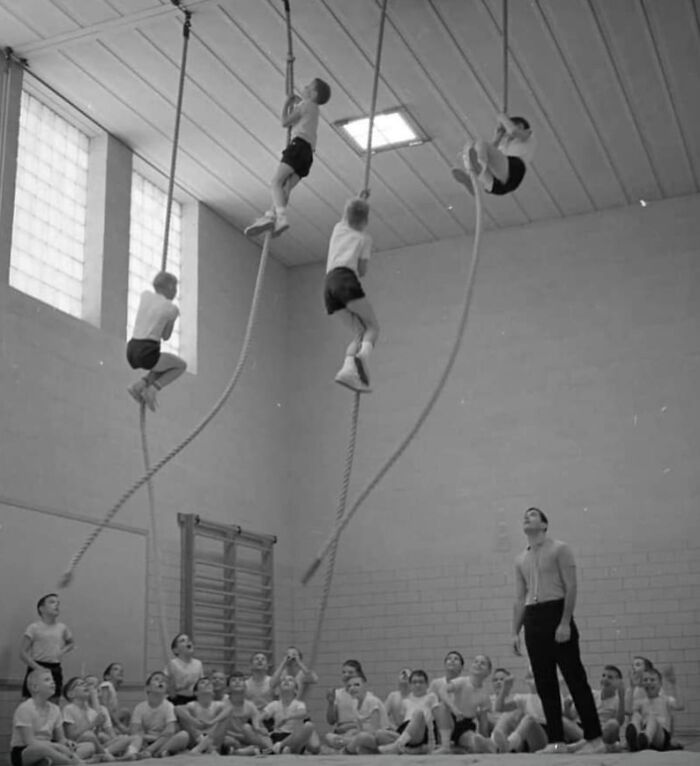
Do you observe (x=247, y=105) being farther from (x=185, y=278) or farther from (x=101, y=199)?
(x=185, y=278)

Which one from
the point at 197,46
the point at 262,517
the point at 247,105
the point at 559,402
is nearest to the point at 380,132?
the point at 247,105

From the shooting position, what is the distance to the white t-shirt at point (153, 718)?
24.0 ft

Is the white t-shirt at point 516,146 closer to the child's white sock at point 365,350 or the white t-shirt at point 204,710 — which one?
the child's white sock at point 365,350

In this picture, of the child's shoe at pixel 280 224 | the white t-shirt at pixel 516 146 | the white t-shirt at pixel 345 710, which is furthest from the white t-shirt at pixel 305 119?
the white t-shirt at pixel 345 710

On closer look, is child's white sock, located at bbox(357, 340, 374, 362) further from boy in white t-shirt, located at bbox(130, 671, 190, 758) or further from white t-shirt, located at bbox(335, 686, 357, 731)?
white t-shirt, located at bbox(335, 686, 357, 731)

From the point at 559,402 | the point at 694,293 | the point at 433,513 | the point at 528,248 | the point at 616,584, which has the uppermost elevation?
the point at 528,248

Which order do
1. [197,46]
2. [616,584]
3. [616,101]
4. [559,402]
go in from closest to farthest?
1. [197,46]
2. [616,101]
3. [616,584]
4. [559,402]

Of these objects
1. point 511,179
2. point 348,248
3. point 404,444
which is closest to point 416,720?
point 404,444

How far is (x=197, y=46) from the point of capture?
25.2 feet

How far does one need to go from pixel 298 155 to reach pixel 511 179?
3.43 feet

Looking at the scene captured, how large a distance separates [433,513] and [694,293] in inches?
123

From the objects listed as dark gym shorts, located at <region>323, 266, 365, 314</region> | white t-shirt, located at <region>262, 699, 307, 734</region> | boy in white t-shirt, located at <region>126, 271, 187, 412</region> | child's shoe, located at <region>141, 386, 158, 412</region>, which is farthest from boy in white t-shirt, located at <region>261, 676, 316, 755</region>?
dark gym shorts, located at <region>323, 266, 365, 314</region>

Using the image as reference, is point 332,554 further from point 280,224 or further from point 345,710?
point 345,710

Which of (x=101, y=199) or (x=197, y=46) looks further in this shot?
(x=101, y=199)
